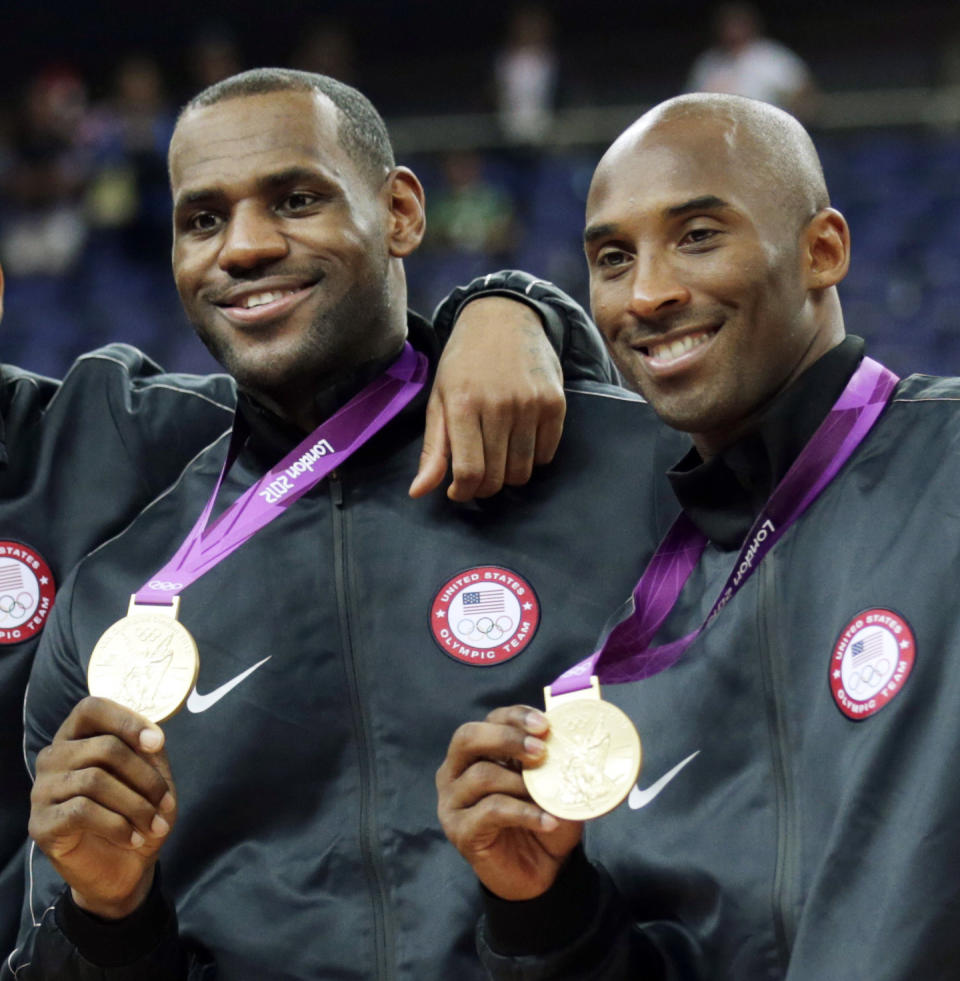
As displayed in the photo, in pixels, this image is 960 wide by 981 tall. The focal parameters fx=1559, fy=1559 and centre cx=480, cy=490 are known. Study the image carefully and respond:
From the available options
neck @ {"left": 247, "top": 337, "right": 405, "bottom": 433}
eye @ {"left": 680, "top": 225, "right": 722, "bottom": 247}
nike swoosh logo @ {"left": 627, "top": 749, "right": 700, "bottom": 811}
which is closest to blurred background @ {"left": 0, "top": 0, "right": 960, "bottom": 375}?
neck @ {"left": 247, "top": 337, "right": 405, "bottom": 433}

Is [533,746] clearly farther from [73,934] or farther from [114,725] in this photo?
[73,934]

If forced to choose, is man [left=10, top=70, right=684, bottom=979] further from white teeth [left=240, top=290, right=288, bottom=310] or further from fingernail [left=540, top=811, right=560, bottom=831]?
fingernail [left=540, top=811, right=560, bottom=831]

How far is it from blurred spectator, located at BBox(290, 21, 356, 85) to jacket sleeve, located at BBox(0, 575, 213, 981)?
7713mm

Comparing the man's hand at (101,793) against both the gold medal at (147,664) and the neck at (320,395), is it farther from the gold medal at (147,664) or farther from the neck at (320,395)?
the neck at (320,395)

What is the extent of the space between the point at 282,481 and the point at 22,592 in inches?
20.6

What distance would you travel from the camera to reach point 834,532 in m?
1.95

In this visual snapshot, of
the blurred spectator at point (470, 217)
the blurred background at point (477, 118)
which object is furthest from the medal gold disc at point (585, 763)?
the blurred spectator at point (470, 217)

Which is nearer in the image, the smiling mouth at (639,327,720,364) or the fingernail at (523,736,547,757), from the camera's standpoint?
the fingernail at (523,736,547,757)

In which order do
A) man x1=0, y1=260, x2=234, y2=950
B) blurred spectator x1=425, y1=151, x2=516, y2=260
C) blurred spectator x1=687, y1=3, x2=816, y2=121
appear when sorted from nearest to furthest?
1. man x1=0, y1=260, x2=234, y2=950
2. blurred spectator x1=687, y1=3, x2=816, y2=121
3. blurred spectator x1=425, y1=151, x2=516, y2=260

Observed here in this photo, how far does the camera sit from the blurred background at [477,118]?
27.8 ft

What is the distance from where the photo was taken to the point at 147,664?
2078mm

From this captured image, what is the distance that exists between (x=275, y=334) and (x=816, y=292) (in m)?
0.81

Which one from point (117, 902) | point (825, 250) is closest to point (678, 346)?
point (825, 250)

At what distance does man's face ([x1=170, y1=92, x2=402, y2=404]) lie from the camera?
2371 millimetres
